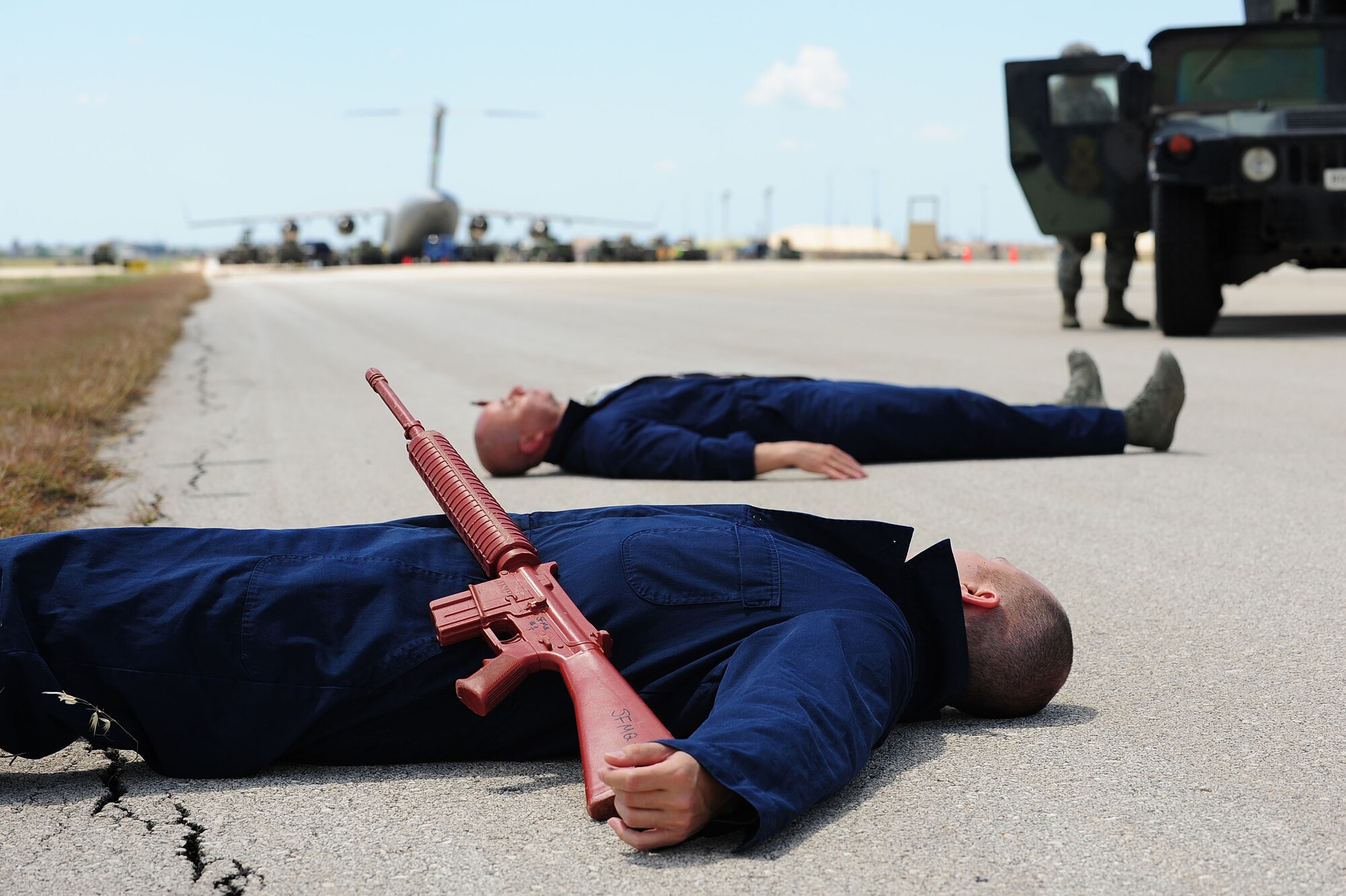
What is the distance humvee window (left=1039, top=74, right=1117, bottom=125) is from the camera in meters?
12.6

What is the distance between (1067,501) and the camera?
5.11 m

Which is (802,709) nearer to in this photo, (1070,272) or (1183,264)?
(1183,264)

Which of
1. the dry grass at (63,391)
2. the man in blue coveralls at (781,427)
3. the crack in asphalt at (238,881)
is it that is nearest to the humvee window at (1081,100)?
the man in blue coveralls at (781,427)

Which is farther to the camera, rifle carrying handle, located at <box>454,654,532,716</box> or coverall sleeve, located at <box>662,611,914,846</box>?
rifle carrying handle, located at <box>454,654,532,716</box>

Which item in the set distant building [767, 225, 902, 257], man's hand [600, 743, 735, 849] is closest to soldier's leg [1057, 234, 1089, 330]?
man's hand [600, 743, 735, 849]

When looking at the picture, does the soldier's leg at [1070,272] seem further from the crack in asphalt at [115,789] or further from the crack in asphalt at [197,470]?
the crack in asphalt at [115,789]

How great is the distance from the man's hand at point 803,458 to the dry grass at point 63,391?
2.46 metres

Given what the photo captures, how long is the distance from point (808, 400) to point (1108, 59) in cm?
795

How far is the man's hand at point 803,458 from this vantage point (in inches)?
210

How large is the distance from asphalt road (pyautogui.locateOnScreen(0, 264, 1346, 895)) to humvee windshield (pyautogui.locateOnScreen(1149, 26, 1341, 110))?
2.59 metres

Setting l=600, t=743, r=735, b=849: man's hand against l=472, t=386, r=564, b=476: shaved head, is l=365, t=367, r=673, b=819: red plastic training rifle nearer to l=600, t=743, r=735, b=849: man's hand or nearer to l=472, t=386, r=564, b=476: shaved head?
l=600, t=743, r=735, b=849: man's hand

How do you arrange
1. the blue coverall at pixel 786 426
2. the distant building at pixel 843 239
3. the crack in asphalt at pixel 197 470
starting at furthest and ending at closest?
the distant building at pixel 843 239 < the crack in asphalt at pixel 197 470 < the blue coverall at pixel 786 426

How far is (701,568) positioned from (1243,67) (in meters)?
10.9

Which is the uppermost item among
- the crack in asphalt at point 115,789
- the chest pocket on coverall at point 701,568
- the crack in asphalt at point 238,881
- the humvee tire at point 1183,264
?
the humvee tire at point 1183,264
